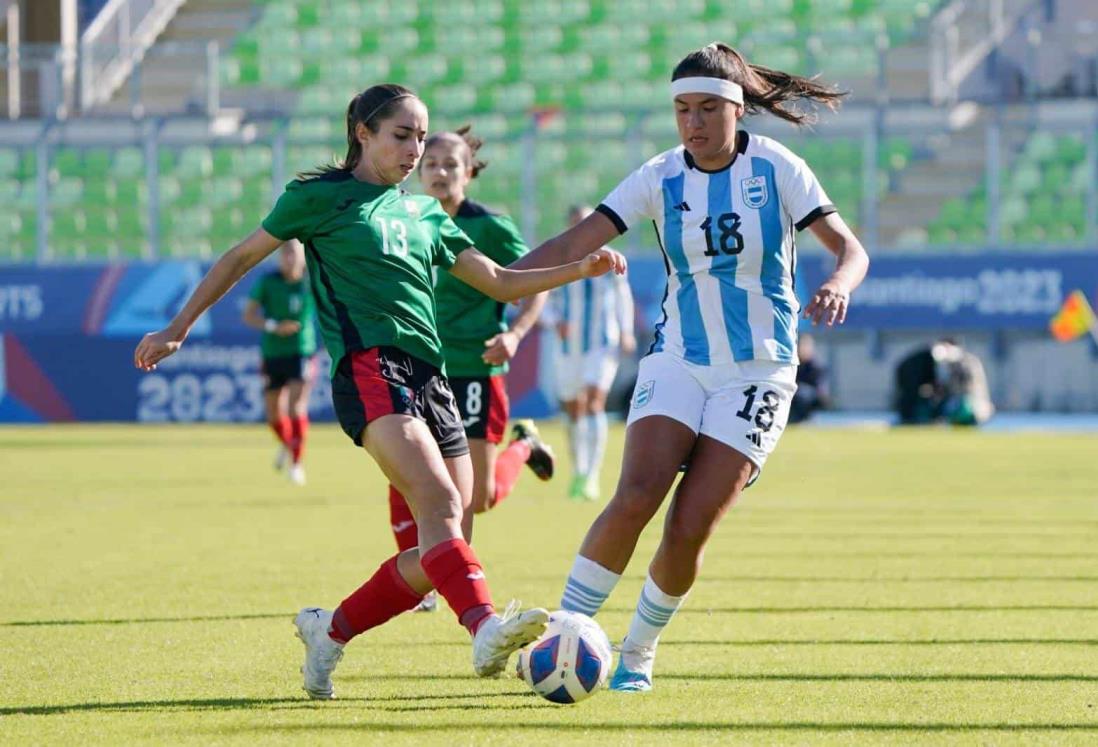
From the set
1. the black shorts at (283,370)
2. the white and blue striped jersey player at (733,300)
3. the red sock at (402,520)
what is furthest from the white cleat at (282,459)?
the white and blue striped jersey player at (733,300)

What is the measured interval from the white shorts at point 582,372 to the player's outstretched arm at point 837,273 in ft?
32.1

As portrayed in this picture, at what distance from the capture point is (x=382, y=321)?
6.06 metres

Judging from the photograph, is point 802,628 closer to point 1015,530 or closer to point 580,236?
point 580,236

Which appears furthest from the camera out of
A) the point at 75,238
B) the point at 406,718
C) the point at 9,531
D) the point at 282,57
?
the point at 282,57

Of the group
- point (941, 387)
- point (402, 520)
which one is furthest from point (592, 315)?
point (941, 387)

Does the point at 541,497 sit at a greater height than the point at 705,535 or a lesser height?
lesser

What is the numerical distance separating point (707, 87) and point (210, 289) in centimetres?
173

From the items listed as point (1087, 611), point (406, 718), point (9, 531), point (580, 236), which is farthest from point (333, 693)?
point (9, 531)

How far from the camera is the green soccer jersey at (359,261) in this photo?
6059 millimetres

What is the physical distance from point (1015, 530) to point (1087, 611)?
13.5 ft

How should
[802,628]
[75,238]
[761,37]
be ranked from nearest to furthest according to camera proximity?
1. [802,628]
2. [761,37]
3. [75,238]

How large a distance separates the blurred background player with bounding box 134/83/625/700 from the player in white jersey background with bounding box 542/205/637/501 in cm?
927

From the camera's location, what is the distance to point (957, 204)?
27.5 metres

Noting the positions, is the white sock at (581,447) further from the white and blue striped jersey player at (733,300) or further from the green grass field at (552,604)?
the white and blue striped jersey player at (733,300)
